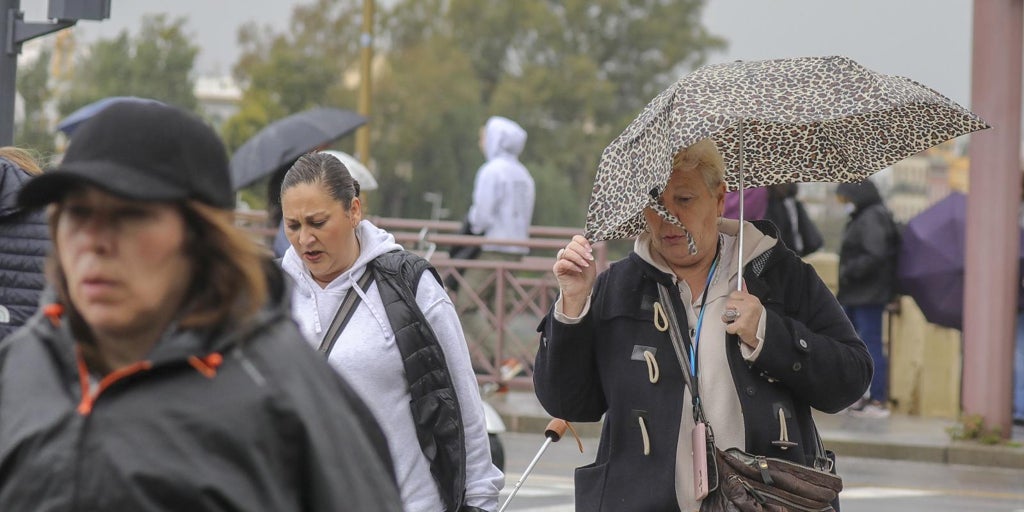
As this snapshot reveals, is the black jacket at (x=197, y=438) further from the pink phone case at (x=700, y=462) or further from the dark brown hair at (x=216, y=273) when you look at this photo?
the pink phone case at (x=700, y=462)

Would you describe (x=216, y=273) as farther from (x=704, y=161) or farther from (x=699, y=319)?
(x=704, y=161)

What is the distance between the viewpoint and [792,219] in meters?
12.7

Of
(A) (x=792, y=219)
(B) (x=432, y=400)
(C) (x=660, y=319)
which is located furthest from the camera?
(A) (x=792, y=219)

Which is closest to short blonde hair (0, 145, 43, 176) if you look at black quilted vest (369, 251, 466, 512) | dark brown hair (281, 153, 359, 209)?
dark brown hair (281, 153, 359, 209)

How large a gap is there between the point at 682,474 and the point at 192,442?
2405 mm

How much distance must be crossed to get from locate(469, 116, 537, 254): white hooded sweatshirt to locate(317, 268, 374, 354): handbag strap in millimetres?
9675

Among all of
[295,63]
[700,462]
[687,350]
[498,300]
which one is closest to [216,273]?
[700,462]

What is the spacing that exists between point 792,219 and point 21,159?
25.0ft

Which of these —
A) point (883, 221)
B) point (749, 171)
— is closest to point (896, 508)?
point (883, 221)

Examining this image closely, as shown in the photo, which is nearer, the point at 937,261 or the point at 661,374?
the point at 661,374

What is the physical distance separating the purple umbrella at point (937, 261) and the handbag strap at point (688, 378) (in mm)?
9146

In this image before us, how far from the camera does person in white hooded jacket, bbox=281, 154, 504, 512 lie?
15.5 ft

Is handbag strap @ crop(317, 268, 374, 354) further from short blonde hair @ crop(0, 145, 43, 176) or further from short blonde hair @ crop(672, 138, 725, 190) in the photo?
short blonde hair @ crop(0, 145, 43, 176)

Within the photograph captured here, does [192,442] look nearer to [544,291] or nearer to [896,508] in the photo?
[896,508]
